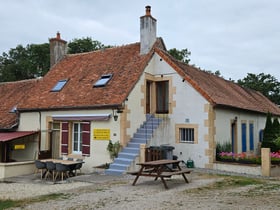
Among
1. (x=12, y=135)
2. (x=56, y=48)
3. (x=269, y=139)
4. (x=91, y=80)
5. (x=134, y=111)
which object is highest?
(x=56, y=48)

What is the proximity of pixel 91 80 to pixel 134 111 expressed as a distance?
346 centimetres

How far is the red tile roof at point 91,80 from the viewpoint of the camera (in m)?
15.7

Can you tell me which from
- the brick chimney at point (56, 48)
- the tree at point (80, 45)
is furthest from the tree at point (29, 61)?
the brick chimney at point (56, 48)

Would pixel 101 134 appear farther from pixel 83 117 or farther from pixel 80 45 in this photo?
pixel 80 45

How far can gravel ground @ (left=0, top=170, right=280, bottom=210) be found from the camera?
7980 mm

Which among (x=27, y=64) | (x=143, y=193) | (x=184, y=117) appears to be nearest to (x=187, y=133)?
(x=184, y=117)

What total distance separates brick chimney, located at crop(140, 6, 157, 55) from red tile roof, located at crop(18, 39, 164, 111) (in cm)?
54

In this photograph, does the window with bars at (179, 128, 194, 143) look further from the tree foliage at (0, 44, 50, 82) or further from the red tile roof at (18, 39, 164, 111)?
the tree foliage at (0, 44, 50, 82)

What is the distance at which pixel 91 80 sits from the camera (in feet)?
57.7

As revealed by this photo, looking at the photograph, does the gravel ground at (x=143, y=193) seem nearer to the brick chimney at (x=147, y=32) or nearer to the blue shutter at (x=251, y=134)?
the brick chimney at (x=147, y=32)

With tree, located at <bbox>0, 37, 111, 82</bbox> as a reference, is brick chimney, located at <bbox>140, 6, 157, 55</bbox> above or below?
below

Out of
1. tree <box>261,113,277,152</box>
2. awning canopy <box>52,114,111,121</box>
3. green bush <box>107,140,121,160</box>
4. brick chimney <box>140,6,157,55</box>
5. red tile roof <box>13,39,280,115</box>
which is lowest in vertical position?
green bush <box>107,140,121,160</box>

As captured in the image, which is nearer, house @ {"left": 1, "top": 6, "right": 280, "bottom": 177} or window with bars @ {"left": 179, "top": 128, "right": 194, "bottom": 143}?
house @ {"left": 1, "top": 6, "right": 280, "bottom": 177}

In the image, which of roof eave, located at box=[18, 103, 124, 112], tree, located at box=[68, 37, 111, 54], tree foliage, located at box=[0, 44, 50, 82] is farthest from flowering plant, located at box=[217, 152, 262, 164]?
tree foliage, located at box=[0, 44, 50, 82]
